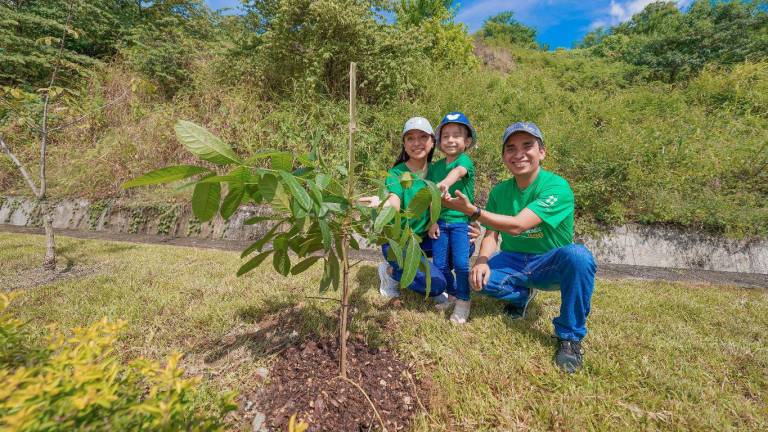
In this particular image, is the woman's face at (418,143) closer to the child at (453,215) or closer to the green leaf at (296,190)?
the child at (453,215)

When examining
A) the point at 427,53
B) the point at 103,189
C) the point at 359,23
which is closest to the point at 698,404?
the point at 359,23

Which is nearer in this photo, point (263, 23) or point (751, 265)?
point (751, 265)

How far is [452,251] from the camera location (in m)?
2.72

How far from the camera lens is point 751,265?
4.33m

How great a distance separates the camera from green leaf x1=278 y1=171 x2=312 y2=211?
0.83 m

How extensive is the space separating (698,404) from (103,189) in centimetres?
966

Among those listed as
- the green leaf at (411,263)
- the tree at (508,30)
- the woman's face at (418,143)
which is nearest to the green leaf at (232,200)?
the green leaf at (411,263)

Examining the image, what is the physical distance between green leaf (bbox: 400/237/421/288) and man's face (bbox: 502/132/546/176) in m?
1.32

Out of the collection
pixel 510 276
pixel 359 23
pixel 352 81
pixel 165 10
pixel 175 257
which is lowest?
pixel 175 257

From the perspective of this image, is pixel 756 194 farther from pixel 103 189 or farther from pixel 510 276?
pixel 103 189

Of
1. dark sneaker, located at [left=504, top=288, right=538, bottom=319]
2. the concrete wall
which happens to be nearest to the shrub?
Result: dark sneaker, located at [left=504, top=288, right=538, bottom=319]

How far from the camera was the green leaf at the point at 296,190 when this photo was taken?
0.83m

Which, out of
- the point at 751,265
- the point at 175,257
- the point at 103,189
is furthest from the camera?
the point at 103,189

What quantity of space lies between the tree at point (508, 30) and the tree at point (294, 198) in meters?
28.7
